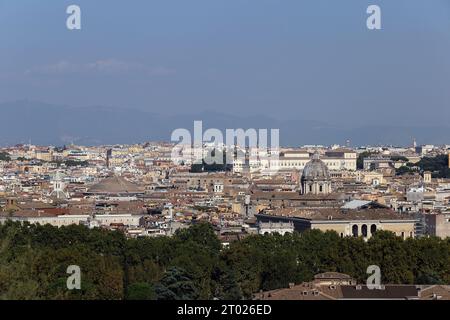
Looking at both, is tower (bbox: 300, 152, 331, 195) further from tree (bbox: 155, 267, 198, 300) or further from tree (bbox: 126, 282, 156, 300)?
tree (bbox: 126, 282, 156, 300)

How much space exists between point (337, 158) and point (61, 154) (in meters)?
29.1

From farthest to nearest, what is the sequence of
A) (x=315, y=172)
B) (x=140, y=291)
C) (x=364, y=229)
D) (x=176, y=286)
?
(x=315, y=172) < (x=364, y=229) < (x=176, y=286) < (x=140, y=291)

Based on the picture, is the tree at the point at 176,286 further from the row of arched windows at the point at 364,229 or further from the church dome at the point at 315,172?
the church dome at the point at 315,172

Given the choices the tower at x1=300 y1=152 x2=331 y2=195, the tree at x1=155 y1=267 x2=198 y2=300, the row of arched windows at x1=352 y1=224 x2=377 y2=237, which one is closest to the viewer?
the tree at x1=155 y1=267 x2=198 y2=300

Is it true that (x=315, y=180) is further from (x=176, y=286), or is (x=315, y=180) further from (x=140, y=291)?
(x=140, y=291)

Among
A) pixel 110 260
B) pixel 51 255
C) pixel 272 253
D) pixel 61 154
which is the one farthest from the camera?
pixel 61 154

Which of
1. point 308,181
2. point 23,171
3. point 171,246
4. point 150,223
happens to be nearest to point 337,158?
point 23,171

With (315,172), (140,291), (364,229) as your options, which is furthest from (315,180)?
(140,291)

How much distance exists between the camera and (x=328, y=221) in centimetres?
4456

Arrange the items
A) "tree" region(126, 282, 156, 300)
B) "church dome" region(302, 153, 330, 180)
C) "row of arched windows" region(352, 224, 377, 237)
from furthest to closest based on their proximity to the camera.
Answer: "church dome" region(302, 153, 330, 180)
"row of arched windows" region(352, 224, 377, 237)
"tree" region(126, 282, 156, 300)

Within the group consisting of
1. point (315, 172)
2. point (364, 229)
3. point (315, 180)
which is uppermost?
point (315, 172)

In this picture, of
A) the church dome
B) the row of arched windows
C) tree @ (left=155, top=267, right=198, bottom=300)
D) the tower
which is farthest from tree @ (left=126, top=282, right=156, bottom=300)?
the church dome

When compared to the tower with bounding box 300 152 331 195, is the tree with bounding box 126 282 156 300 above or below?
below
